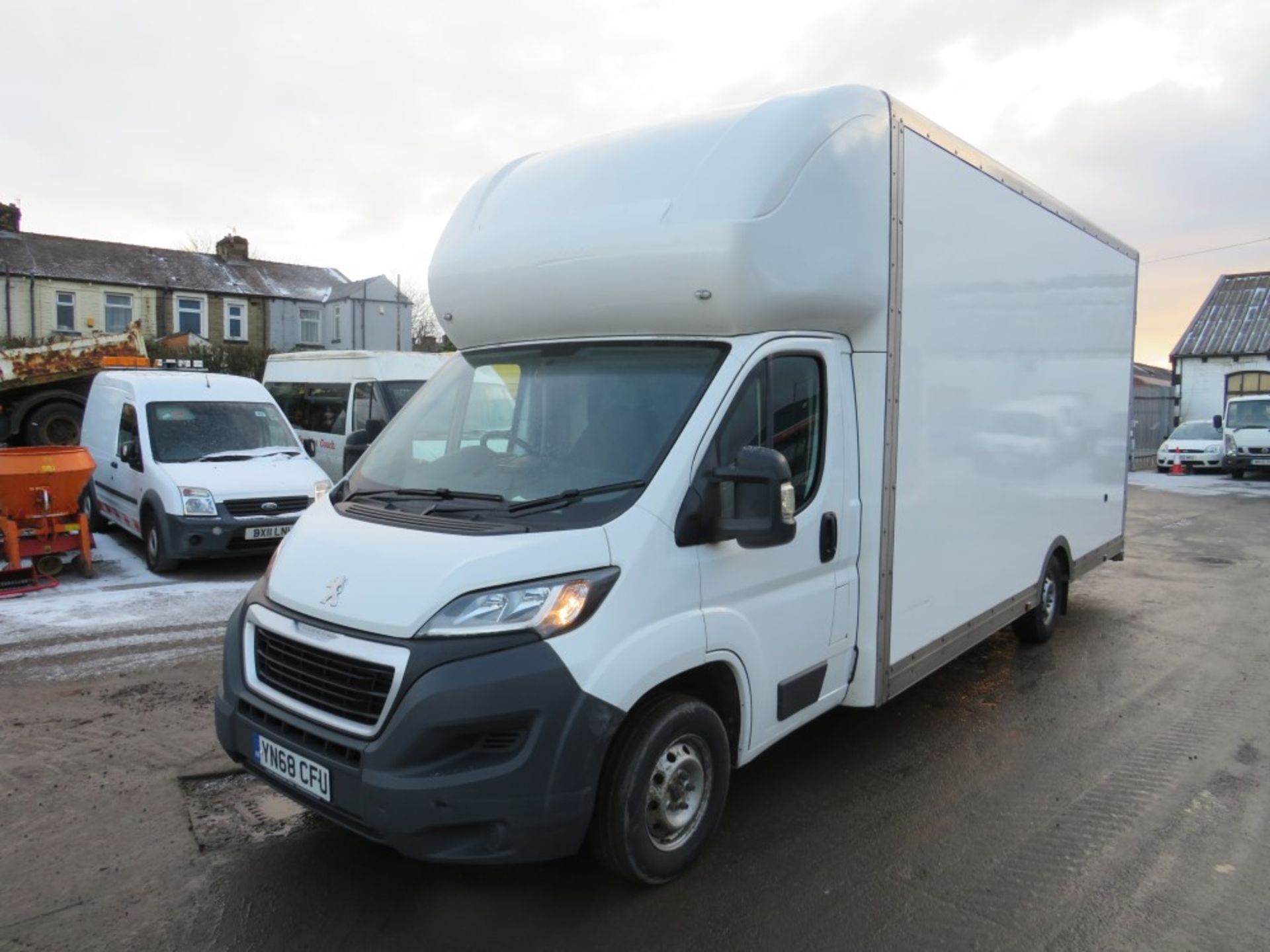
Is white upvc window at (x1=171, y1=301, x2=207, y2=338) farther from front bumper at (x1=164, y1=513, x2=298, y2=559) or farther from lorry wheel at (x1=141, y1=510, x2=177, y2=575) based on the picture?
front bumper at (x1=164, y1=513, x2=298, y2=559)

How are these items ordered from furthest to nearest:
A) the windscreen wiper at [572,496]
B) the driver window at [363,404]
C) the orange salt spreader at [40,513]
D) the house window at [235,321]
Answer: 1. the house window at [235,321]
2. the driver window at [363,404]
3. the orange salt spreader at [40,513]
4. the windscreen wiper at [572,496]

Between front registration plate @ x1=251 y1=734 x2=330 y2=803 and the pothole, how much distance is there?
18.8 inches

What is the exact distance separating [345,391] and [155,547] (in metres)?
4.91

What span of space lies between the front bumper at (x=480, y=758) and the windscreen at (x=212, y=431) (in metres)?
7.68

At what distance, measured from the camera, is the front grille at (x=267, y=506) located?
883 centimetres

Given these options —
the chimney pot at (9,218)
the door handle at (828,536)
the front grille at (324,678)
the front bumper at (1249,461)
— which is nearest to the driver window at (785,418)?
the door handle at (828,536)

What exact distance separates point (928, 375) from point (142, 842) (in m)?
4.15

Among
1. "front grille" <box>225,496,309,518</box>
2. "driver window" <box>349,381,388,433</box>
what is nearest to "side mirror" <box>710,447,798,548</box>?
"front grille" <box>225,496,309,518</box>

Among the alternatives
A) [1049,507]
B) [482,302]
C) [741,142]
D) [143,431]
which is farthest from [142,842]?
[143,431]

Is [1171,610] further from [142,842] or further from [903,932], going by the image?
[142,842]

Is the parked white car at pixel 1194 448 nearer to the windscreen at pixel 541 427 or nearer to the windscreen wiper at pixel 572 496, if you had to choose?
the windscreen at pixel 541 427

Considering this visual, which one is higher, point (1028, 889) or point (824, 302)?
point (824, 302)

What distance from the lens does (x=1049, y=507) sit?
610 cm

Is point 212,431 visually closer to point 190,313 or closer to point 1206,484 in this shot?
point 1206,484
